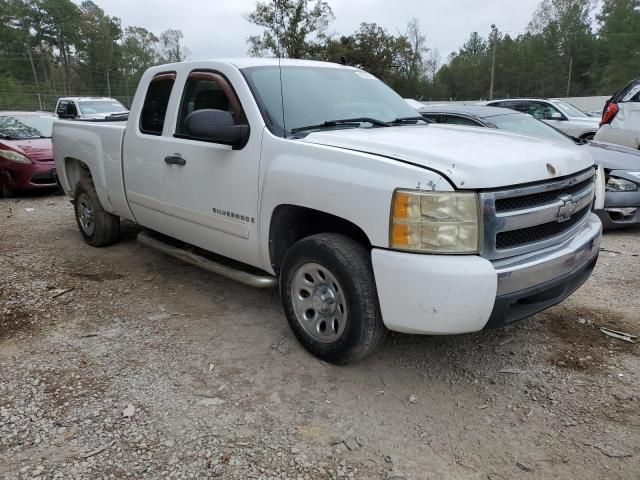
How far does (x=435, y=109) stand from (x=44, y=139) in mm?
7104

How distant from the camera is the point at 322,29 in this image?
37.0 meters

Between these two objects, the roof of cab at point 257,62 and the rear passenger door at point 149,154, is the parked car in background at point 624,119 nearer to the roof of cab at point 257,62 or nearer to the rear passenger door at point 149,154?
the roof of cab at point 257,62

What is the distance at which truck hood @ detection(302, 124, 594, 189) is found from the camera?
2.59 metres

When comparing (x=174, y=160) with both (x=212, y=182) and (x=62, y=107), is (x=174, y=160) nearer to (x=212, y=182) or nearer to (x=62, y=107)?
(x=212, y=182)

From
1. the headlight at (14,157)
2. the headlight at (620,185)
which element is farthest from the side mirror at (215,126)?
the headlight at (14,157)

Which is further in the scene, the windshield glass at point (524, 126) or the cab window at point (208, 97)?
the windshield glass at point (524, 126)

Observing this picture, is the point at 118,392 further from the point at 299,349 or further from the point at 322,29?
the point at 322,29

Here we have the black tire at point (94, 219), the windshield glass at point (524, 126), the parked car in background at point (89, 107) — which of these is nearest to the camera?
the black tire at point (94, 219)

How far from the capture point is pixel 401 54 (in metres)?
48.7

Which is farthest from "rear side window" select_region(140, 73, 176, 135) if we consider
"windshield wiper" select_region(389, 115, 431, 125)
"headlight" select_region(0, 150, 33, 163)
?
"headlight" select_region(0, 150, 33, 163)

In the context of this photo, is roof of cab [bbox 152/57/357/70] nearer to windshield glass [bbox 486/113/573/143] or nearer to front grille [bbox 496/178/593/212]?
front grille [bbox 496/178/593/212]

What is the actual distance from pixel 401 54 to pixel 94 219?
47241mm

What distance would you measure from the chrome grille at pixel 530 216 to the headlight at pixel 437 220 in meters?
0.07

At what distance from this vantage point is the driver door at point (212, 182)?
11.5 ft
